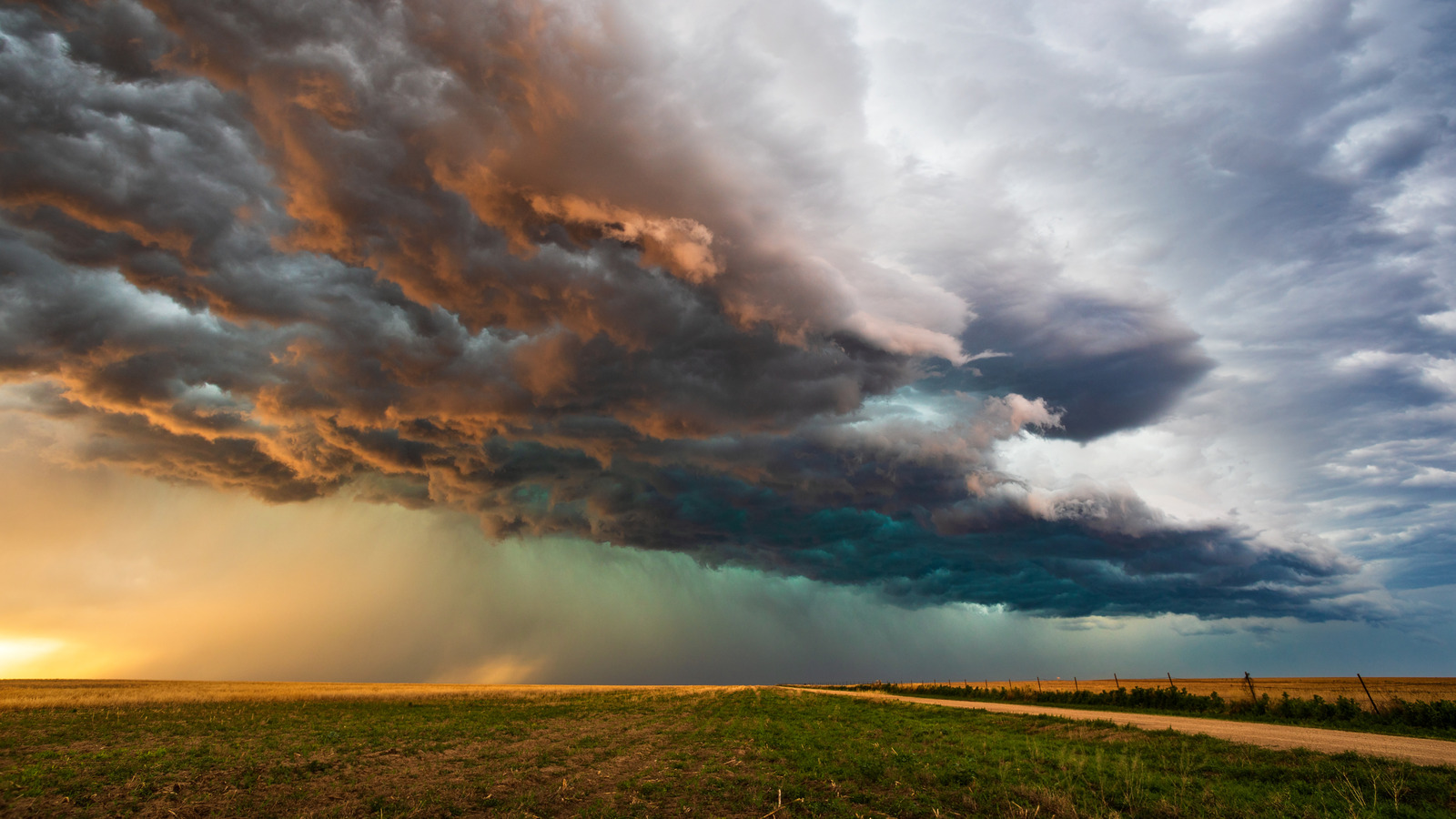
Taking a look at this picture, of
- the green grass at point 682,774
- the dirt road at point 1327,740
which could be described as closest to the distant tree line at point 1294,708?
the dirt road at point 1327,740

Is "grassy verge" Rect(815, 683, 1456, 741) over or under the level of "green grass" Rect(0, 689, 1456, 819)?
under

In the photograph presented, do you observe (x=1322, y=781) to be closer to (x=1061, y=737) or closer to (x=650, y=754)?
(x=1061, y=737)

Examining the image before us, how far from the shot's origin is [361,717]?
43.1 m

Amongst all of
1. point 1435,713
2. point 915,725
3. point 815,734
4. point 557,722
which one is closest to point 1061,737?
point 915,725

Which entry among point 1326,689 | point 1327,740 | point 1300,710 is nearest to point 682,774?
point 1327,740

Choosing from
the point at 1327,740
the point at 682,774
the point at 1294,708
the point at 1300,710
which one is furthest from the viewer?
the point at 1294,708

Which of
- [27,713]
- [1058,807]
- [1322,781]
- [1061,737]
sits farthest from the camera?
[27,713]

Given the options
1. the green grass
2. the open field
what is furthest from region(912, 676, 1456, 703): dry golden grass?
the green grass

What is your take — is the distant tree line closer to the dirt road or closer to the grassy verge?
the grassy verge

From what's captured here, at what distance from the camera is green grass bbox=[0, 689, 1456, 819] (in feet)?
55.9

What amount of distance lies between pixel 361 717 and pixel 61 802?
2891 cm

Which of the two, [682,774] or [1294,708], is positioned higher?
[682,774]

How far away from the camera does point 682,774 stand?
22.6m

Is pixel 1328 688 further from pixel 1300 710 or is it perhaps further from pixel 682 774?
pixel 682 774
